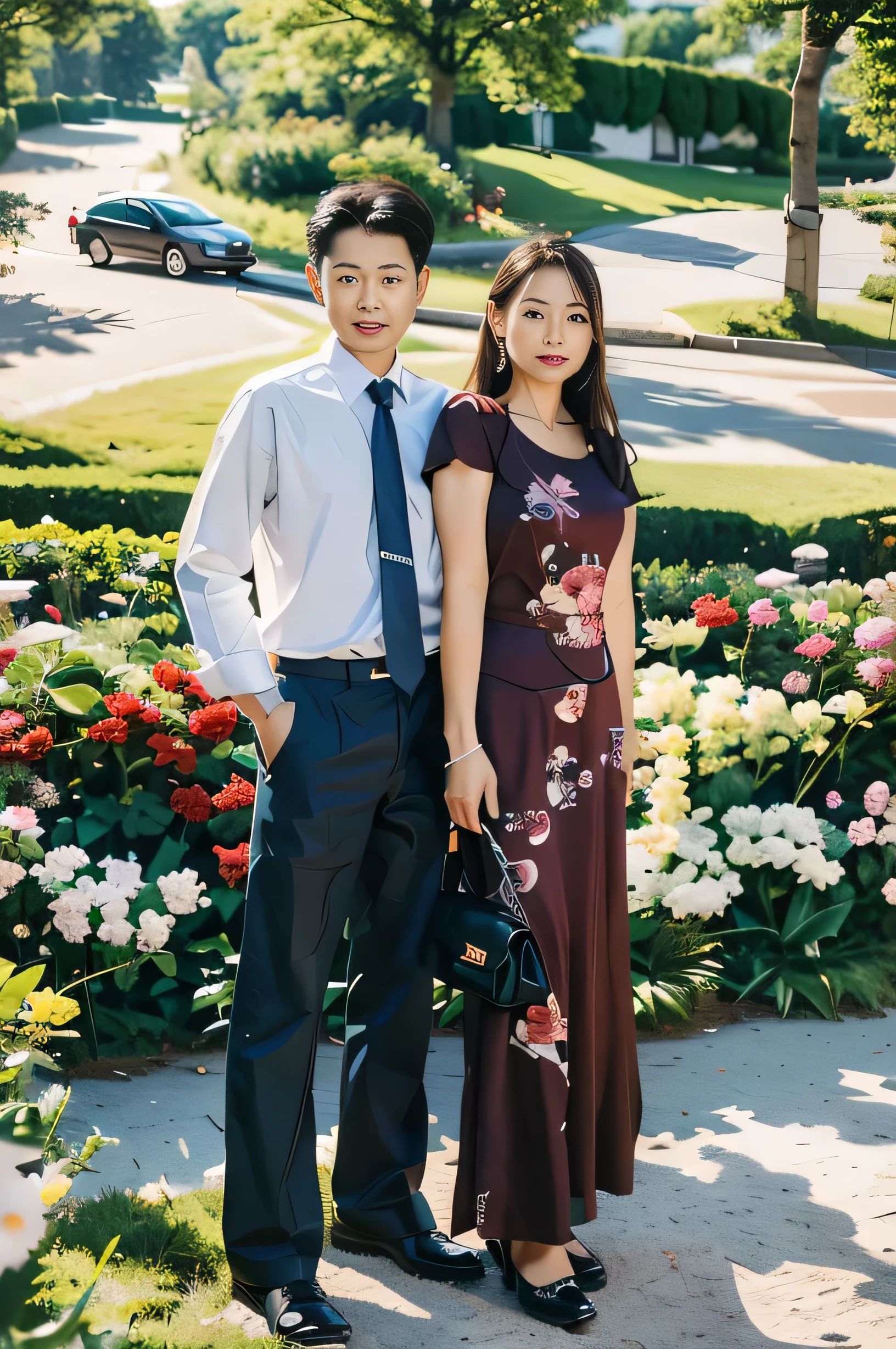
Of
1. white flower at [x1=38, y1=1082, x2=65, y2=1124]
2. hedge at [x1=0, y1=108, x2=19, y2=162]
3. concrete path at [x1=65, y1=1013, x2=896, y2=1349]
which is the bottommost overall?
concrete path at [x1=65, y1=1013, x2=896, y2=1349]

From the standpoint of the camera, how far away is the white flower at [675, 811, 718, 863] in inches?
144

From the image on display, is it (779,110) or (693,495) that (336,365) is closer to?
(693,495)

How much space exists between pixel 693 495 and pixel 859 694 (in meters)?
1.54

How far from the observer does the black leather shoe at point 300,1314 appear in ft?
7.14

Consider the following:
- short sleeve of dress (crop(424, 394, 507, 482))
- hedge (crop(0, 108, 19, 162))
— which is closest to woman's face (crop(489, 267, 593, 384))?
short sleeve of dress (crop(424, 394, 507, 482))

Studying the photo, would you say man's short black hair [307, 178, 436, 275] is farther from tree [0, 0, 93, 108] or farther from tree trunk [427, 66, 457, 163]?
tree [0, 0, 93, 108]

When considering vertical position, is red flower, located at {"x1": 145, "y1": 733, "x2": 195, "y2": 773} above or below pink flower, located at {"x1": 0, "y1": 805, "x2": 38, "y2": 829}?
above

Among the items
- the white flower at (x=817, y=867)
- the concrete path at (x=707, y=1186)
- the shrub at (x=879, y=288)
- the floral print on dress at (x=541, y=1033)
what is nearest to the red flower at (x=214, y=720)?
the concrete path at (x=707, y=1186)

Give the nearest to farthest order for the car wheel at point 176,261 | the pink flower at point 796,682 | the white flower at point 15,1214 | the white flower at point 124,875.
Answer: the white flower at point 15,1214
the white flower at point 124,875
the pink flower at point 796,682
the car wheel at point 176,261

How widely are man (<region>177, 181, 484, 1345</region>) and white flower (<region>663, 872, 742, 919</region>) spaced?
1462 millimetres

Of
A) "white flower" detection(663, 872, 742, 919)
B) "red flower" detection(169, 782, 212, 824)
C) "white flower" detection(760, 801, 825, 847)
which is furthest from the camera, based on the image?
"white flower" detection(760, 801, 825, 847)

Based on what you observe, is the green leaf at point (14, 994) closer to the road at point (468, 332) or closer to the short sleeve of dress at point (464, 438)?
the short sleeve of dress at point (464, 438)

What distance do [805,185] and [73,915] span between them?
4.16 metres

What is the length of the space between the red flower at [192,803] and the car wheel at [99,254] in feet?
8.68
